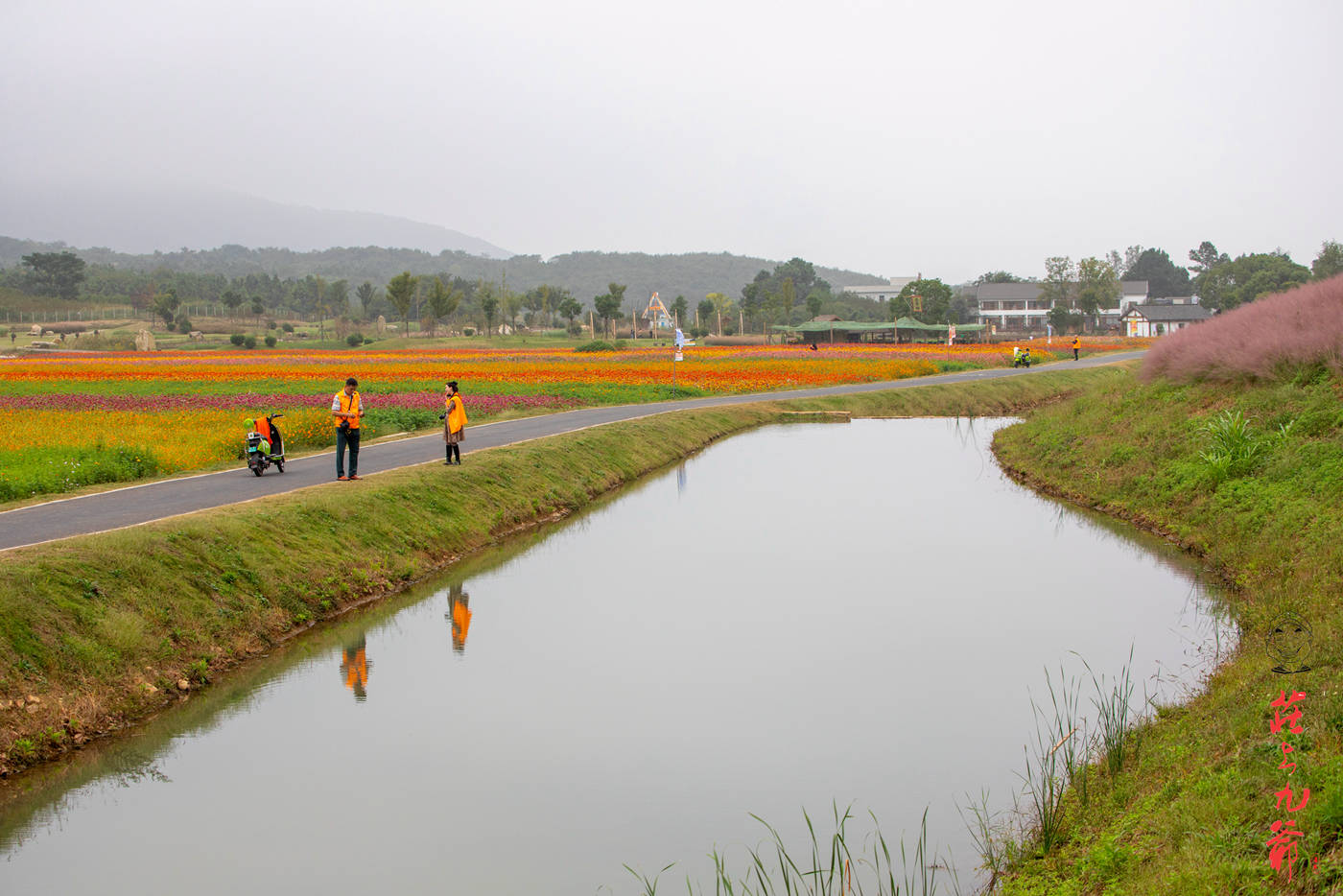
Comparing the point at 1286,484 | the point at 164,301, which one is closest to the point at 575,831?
the point at 1286,484

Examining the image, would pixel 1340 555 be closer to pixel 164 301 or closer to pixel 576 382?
pixel 576 382

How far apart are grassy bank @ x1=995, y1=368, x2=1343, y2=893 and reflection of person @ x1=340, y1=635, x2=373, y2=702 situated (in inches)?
297

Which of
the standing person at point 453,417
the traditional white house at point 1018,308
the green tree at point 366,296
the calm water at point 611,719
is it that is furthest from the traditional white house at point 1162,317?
the calm water at point 611,719

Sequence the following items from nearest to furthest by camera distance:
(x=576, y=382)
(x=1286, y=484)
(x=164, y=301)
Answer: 1. (x=1286, y=484)
2. (x=576, y=382)
3. (x=164, y=301)

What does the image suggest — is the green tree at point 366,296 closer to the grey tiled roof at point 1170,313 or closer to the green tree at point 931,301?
the green tree at point 931,301

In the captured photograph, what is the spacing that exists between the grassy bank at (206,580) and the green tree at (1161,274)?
192m

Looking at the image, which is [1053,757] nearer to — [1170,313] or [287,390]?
[287,390]

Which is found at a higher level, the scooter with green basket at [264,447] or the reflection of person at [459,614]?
the scooter with green basket at [264,447]

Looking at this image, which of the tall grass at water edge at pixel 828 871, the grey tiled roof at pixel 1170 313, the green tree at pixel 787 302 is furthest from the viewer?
the green tree at pixel 787 302

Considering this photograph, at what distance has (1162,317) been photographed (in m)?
130

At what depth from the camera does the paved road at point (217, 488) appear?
15.6 m

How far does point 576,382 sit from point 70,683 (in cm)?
4001

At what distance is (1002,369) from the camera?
63969 mm

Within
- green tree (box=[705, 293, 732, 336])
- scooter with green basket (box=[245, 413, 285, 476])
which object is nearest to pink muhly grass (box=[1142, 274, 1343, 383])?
scooter with green basket (box=[245, 413, 285, 476])
